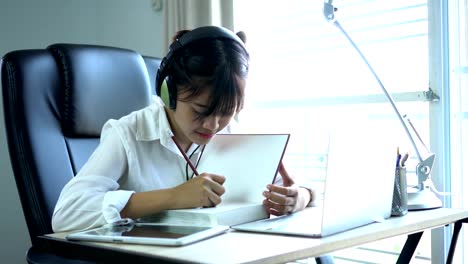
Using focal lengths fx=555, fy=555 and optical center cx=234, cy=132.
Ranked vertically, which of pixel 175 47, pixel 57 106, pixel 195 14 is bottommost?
pixel 57 106

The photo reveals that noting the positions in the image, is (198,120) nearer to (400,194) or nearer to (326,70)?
(400,194)

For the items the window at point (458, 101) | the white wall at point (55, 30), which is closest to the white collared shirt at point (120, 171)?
the window at point (458, 101)

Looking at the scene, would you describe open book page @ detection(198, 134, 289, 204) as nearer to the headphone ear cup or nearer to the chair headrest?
the headphone ear cup

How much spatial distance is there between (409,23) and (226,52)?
0.84 meters

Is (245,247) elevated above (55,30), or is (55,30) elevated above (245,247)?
(55,30)

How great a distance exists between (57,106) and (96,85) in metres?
0.13

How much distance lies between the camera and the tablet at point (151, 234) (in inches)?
32.7

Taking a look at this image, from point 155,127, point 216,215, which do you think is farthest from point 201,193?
point 155,127

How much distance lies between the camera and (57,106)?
1433mm

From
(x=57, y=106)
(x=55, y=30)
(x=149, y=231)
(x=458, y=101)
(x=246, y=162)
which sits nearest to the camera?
(x=149, y=231)

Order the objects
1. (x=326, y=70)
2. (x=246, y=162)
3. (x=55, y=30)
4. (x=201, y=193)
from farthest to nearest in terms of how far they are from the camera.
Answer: (x=55, y=30)
(x=326, y=70)
(x=246, y=162)
(x=201, y=193)

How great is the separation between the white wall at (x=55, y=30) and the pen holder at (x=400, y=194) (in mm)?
1586

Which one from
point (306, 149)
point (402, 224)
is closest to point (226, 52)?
point (402, 224)

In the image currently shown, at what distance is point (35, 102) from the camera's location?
136cm
